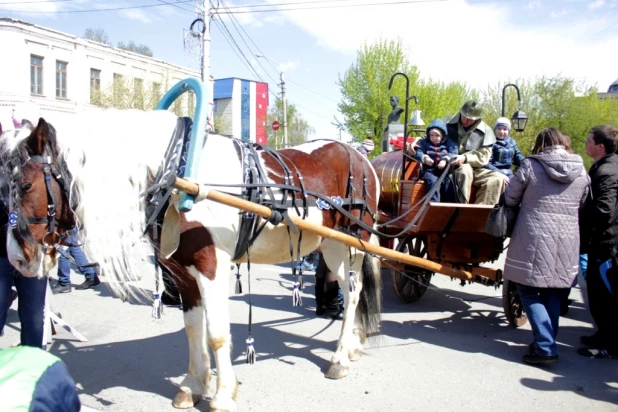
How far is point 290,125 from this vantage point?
46750mm

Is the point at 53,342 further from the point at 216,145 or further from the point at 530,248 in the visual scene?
the point at 530,248

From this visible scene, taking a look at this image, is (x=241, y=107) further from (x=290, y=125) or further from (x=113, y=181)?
(x=113, y=181)

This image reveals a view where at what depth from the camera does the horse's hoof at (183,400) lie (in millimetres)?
3469

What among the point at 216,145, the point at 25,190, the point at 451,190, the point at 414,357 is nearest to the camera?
the point at 25,190

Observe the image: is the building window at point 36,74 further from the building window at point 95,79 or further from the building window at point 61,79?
the building window at point 95,79

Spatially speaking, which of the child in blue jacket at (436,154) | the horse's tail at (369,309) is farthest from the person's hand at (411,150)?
the horse's tail at (369,309)

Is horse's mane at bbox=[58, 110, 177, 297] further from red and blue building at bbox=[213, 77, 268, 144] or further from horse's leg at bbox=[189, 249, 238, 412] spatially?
red and blue building at bbox=[213, 77, 268, 144]

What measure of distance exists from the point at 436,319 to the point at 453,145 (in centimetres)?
191

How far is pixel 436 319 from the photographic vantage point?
18.1 feet

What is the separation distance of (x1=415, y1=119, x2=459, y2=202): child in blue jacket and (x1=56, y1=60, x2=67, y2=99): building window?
28.2 metres

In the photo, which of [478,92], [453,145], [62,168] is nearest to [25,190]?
[62,168]

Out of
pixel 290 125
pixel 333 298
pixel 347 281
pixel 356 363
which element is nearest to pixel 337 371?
pixel 356 363

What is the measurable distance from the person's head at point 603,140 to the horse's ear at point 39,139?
4.34 m

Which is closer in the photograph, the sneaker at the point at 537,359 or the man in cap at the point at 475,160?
the sneaker at the point at 537,359
